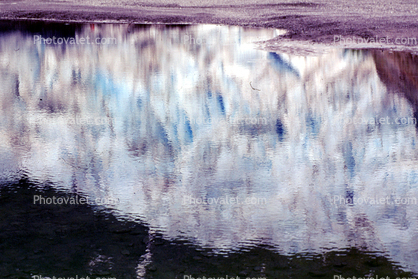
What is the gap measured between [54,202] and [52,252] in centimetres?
94

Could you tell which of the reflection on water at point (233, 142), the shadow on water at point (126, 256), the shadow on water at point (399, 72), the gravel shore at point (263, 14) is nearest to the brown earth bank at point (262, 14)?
the gravel shore at point (263, 14)

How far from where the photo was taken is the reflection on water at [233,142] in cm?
488

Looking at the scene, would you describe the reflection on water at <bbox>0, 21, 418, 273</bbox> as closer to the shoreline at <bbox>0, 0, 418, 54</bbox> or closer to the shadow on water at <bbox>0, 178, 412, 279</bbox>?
the shadow on water at <bbox>0, 178, 412, 279</bbox>

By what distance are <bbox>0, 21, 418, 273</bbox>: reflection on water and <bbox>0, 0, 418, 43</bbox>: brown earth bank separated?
3309mm

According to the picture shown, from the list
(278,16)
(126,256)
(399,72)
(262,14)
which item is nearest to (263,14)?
(262,14)

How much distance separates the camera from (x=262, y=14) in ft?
59.4

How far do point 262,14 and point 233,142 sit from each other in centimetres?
1229

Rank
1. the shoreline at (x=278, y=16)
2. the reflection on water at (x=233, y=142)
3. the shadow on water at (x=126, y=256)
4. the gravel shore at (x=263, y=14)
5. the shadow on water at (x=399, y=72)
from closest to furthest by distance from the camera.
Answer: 1. the shadow on water at (x=126, y=256)
2. the reflection on water at (x=233, y=142)
3. the shadow on water at (x=399, y=72)
4. the shoreline at (x=278, y=16)
5. the gravel shore at (x=263, y=14)

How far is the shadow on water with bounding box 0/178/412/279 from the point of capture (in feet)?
13.4

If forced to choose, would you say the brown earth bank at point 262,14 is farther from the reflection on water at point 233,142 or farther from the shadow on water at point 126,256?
the shadow on water at point 126,256

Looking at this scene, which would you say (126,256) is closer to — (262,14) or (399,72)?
(399,72)

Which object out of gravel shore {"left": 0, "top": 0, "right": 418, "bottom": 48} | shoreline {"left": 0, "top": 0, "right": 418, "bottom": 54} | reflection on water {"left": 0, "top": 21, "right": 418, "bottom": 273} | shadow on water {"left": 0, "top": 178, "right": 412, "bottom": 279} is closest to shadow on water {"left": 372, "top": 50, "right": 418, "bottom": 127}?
reflection on water {"left": 0, "top": 21, "right": 418, "bottom": 273}

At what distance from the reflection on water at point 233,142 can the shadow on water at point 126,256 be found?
15 cm

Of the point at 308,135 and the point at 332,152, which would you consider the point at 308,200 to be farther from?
the point at 308,135
